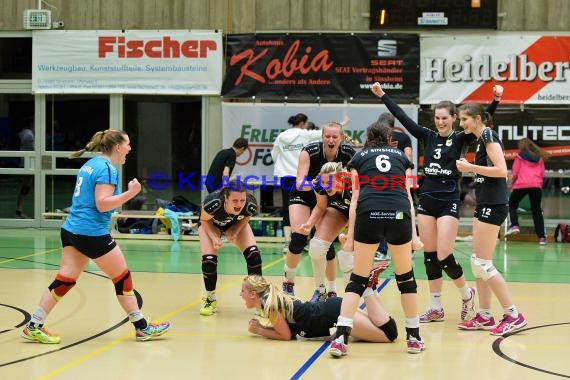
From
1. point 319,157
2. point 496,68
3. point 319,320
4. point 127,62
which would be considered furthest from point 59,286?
point 496,68

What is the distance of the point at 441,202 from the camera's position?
7699mm

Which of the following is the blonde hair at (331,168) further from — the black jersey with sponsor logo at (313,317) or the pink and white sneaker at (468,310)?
the pink and white sneaker at (468,310)

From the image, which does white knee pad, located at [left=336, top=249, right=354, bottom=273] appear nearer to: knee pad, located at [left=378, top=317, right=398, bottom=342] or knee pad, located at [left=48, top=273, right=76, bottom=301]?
knee pad, located at [left=378, top=317, right=398, bottom=342]

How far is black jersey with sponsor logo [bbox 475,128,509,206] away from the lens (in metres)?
7.28

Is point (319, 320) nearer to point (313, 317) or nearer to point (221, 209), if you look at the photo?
point (313, 317)

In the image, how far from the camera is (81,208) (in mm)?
6648

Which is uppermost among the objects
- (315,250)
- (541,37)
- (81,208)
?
(541,37)

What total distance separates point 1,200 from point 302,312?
38.7 ft

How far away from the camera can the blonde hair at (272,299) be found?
21.8 ft

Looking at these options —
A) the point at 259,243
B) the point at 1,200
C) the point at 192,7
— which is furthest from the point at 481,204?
the point at 1,200

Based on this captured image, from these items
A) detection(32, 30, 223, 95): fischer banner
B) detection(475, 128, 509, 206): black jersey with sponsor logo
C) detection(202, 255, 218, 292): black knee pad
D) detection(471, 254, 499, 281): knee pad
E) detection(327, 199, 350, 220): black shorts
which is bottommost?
detection(202, 255, 218, 292): black knee pad

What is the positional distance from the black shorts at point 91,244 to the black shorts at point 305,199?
246 centimetres

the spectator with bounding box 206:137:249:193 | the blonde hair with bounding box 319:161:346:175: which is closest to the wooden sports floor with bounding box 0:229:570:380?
the blonde hair with bounding box 319:161:346:175

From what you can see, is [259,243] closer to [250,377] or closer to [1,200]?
[1,200]
